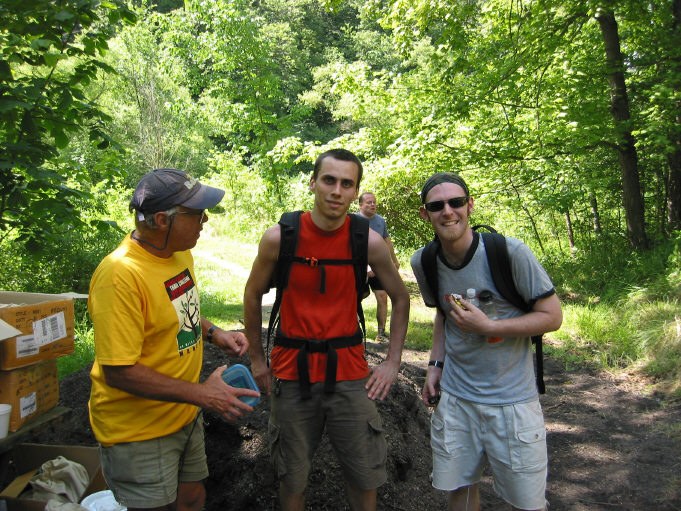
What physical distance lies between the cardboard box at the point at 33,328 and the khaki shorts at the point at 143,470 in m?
0.93

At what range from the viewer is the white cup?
2705 millimetres

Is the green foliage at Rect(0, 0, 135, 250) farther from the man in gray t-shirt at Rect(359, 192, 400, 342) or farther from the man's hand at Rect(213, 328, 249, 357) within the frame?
the man in gray t-shirt at Rect(359, 192, 400, 342)

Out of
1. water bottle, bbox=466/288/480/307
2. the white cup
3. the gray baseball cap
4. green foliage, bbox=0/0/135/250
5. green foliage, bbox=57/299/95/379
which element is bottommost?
green foliage, bbox=57/299/95/379

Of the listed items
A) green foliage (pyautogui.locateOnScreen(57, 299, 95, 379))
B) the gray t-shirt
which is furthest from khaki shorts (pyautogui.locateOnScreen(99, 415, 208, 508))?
green foliage (pyautogui.locateOnScreen(57, 299, 95, 379))

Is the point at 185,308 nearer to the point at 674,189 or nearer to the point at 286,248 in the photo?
the point at 286,248

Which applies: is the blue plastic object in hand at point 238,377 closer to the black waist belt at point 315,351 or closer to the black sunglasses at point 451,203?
the black waist belt at point 315,351

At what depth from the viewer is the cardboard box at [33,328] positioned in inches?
112

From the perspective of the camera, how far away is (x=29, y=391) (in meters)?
2.98

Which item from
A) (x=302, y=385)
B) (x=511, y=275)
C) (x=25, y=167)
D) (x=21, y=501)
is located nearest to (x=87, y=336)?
(x=25, y=167)

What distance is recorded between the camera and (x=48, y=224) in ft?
14.8

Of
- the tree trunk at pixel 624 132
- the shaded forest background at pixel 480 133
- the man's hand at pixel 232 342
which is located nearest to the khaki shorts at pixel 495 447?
the man's hand at pixel 232 342

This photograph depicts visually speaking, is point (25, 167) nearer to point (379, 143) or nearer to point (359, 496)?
point (359, 496)

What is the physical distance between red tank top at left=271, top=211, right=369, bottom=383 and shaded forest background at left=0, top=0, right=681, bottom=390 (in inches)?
88.9

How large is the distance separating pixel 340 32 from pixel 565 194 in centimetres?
3995
